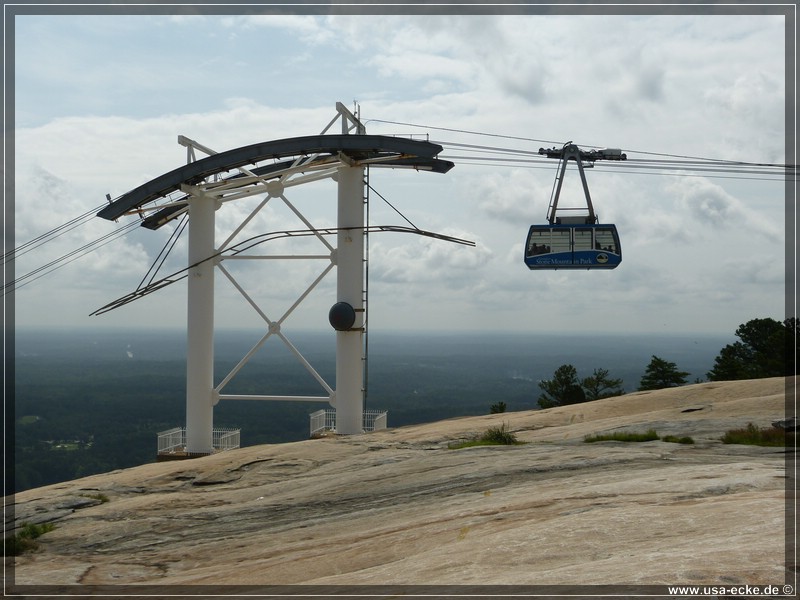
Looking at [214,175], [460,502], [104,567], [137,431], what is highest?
[214,175]

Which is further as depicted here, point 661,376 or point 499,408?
point 661,376

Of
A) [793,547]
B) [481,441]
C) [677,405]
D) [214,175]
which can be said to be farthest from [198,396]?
[793,547]

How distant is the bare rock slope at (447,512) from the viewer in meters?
10.5

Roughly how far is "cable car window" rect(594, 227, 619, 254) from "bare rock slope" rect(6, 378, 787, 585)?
581 centimetres

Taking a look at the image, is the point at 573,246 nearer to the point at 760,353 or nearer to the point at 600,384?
the point at 760,353

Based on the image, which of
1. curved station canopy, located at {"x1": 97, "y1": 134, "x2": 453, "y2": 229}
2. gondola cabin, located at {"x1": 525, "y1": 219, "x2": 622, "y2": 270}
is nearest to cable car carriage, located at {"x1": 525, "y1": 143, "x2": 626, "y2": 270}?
gondola cabin, located at {"x1": 525, "y1": 219, "x2": 622, "y2": 270}

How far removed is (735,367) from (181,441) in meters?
31.3

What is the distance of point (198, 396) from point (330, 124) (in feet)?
41.6

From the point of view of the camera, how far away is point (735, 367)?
43188 mm

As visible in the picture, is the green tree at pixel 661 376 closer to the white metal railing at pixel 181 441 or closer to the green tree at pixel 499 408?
the green tree at pixel 499 408

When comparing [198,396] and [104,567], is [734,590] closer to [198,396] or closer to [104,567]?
[104,567]

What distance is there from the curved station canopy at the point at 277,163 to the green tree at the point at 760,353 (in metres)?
23.2

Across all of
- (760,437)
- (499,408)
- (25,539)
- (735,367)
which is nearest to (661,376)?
(735,367)

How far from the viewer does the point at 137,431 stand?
136000 mm
